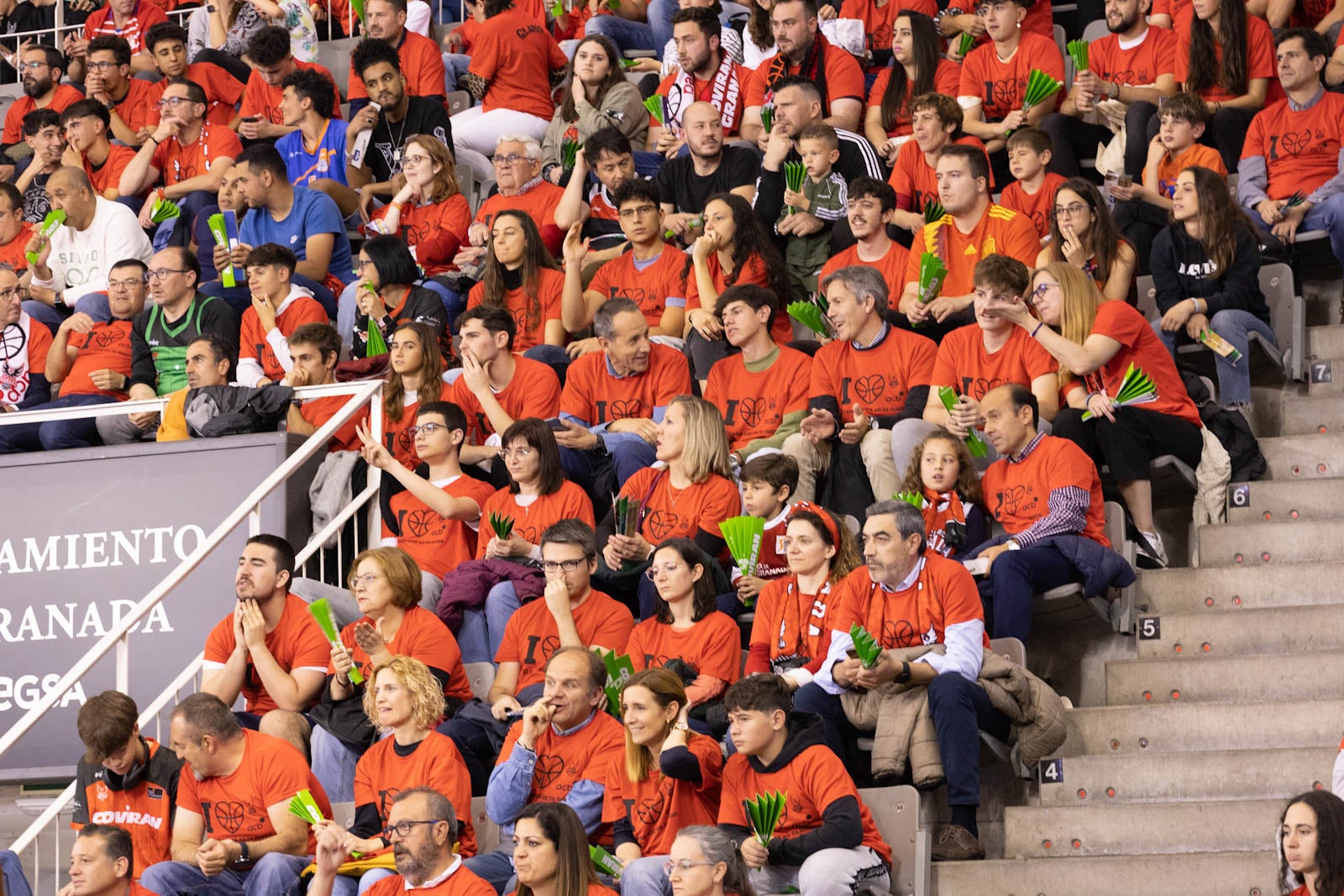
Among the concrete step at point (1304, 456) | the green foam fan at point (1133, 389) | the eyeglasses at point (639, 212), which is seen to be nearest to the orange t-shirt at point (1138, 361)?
the green foam fan at point (1133, 389)

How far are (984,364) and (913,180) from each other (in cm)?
194

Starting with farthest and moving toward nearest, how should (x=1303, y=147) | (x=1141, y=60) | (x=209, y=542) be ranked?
1. (x=1141, y=60)
2. (x=1303, y=147)
3. (x=209, y=542)

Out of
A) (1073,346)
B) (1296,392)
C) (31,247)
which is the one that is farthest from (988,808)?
(31,247)

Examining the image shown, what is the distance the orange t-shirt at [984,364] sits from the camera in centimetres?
808

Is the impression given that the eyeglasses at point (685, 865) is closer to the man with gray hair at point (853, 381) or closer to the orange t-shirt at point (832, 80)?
the man with gray hair at point (853, 381)

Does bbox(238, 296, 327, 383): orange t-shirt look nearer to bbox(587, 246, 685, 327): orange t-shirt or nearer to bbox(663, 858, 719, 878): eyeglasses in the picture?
bbox(587, 246, 685, 327): orange t-shirt

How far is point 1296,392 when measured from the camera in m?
8.41

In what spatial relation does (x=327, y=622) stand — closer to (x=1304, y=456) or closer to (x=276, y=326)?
(x=276, y=326)

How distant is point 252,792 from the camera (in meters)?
7.04

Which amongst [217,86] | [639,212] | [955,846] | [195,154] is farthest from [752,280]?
[217,86]

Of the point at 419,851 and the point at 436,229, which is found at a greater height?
the point at 436,229

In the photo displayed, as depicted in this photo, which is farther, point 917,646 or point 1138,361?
point 1138,361

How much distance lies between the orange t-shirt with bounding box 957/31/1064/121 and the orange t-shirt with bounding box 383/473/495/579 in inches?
136

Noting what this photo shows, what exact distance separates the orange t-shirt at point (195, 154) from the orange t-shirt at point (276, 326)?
207cm
